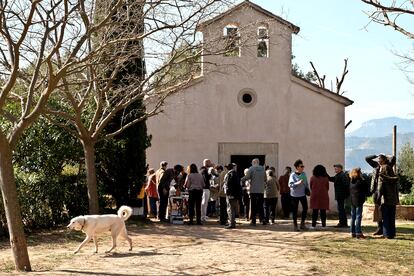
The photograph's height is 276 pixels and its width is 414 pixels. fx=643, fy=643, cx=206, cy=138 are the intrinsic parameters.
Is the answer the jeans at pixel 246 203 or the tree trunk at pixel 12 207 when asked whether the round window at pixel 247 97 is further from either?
the tree trunk at pixel 12 207

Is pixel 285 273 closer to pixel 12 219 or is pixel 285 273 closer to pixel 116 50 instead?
pixel 12 219

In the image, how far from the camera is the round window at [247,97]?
23656 mm

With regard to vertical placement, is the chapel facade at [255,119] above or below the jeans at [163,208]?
above

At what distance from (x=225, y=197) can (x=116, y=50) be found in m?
4.87

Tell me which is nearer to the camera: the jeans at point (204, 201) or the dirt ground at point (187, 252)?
the dirt ground at point (187, 252)

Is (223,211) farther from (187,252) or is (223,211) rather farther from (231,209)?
(187,252)

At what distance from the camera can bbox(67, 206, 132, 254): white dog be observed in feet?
39.2

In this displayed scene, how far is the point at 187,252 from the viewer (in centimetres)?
1243

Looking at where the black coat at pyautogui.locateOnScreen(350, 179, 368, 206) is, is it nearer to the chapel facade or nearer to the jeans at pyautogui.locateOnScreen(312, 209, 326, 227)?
the jeans at pyautogui.locateOnScreen(312, 209, 326, 227)

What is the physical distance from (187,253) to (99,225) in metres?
1.75

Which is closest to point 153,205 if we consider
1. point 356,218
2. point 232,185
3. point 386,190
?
point 232,185

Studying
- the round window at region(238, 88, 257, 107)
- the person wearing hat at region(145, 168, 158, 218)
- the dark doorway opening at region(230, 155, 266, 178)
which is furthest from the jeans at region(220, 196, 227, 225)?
the round window at region(238, 88, 257, 107)

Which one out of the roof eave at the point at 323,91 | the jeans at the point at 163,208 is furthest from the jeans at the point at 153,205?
the roof eave at the point at 323,91

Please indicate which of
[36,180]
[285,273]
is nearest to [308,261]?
[285,273]
